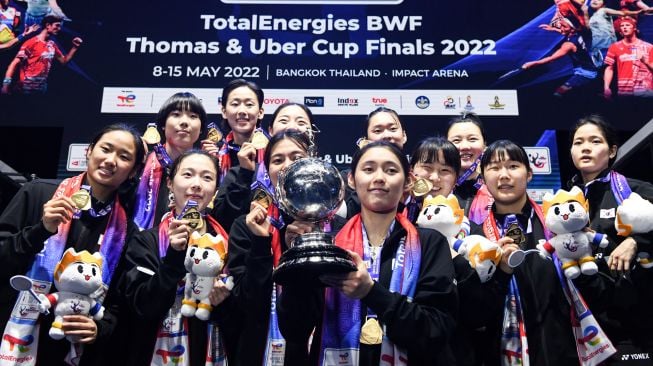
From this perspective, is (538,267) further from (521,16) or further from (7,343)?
(521,16)

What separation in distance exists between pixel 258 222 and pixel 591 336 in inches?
67.4

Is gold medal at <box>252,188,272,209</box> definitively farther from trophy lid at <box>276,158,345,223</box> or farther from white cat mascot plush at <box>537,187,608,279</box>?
white cat mascot plush at <box>537,187,608,279</box>

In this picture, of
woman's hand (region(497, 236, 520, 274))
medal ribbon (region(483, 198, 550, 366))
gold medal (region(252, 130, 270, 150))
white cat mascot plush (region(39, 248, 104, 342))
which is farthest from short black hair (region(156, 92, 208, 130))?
woman's hand (region(497, 236, 520, 274))

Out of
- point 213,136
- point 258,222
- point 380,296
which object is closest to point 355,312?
point 380,296

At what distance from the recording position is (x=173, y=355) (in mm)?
2971

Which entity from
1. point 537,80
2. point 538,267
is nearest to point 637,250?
point 538,267

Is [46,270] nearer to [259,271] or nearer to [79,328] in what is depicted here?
[79,328]

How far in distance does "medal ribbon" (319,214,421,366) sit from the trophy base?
331 millimetres

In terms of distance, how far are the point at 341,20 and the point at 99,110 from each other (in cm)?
265

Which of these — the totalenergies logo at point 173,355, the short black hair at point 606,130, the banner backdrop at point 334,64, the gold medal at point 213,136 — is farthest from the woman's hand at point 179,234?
the banner backdrop at point 334,64

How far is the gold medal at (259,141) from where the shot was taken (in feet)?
13.1

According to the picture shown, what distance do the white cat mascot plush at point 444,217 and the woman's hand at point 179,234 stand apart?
1.10 meters

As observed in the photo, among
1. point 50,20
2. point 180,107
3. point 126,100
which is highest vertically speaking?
point 50,20

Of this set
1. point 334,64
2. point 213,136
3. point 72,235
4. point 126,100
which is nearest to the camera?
point 72,235
